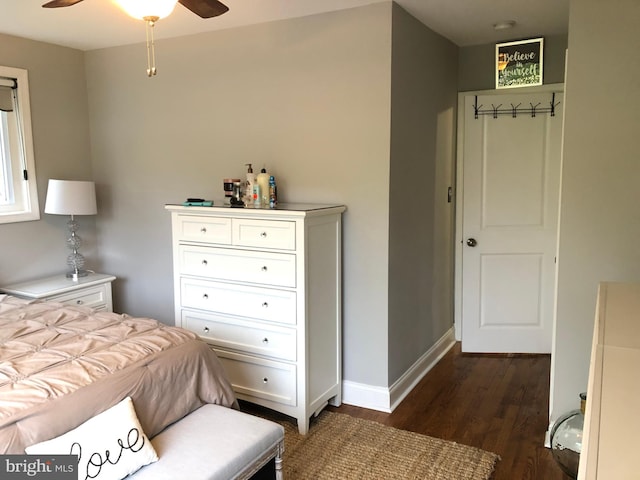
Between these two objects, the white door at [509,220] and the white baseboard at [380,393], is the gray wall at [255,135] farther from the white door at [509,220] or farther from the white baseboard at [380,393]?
the white door at [509,220]

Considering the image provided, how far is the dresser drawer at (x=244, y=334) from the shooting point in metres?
2.98

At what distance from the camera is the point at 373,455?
2762 millimetres

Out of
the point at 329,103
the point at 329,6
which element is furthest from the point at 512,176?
the point at 329,6

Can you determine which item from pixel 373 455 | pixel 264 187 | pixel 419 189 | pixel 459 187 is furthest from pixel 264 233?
pixel 459 187

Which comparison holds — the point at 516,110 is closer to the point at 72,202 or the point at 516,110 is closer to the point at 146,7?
the point at 146,7

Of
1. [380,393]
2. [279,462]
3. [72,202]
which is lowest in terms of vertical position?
[380,393]

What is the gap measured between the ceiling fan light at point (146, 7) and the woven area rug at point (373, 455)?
2.15m

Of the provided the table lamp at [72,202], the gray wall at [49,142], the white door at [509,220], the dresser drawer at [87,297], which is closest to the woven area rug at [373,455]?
the white door at [509,220]

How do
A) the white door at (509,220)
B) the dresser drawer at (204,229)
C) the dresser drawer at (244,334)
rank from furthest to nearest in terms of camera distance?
the white door at (509,220), the dresser drawer at (204,229), the dresser drawer at (244,334)

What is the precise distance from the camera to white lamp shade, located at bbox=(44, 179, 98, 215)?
3.80 metres

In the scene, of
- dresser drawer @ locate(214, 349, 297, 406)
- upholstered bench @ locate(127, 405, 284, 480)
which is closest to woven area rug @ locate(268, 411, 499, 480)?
dresser drawer @ locate(214, 349, 297, 406)

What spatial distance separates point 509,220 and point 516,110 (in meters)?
0.85

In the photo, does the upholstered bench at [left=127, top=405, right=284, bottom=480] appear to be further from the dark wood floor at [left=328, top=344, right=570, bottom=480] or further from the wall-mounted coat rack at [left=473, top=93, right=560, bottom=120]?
the wall-mounted coat rack at [left=473, top=93, right=560, bottom=120]

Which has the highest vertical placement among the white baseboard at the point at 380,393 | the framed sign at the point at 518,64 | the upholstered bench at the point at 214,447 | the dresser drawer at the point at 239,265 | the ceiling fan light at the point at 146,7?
the framed sign at the point at 518,64
